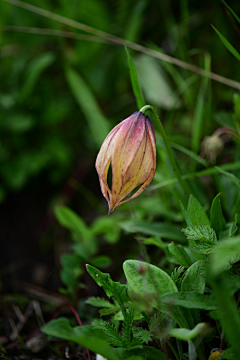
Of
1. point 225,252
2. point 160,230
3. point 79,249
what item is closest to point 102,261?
point 79,249

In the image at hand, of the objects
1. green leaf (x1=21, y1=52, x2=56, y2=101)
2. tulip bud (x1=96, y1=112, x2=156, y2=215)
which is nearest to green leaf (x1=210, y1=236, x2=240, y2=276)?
tulip bud (x1=96, y1=112, x2=156, y2=215)

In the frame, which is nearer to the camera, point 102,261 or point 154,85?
point 102,261

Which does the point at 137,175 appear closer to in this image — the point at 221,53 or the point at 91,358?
the point at 91,358

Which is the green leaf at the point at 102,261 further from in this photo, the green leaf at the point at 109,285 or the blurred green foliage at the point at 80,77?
the blurred green foliage at the point at 80,77

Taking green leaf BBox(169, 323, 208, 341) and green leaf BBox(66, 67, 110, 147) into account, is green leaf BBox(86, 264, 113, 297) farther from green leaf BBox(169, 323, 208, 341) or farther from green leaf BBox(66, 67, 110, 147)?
green leaf BBox(66, 67, 110, 147)

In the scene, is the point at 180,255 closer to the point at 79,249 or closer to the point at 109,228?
the point at 79,249

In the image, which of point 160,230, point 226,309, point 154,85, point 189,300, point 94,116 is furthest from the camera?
point 154,85
